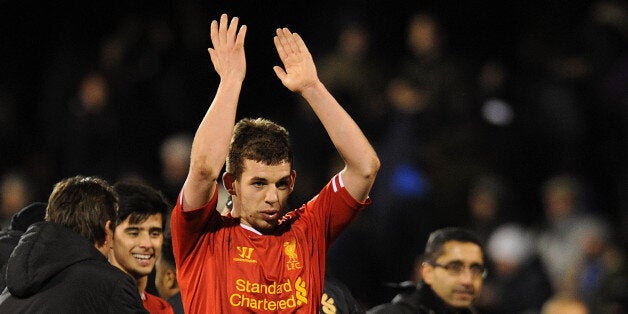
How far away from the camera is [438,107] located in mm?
9047

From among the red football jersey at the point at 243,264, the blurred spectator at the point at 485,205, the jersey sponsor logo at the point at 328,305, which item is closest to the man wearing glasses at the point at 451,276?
the jersey sponsor logo at the point at 328,305

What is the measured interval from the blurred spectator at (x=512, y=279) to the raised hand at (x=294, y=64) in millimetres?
4814

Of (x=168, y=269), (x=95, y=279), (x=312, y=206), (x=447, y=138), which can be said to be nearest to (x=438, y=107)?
(x=447, y=138)

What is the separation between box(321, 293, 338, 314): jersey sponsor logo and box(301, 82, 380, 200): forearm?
0.87 metres

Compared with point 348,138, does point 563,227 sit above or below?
above

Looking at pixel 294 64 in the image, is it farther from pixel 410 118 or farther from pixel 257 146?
pixel 410 118

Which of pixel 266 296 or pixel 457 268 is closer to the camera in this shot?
pixel 266 296

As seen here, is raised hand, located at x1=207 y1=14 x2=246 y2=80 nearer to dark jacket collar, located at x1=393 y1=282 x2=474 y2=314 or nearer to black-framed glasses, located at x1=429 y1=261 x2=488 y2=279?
dark jacket collar, located at x1=393 y1=282 x2=474 y2=314

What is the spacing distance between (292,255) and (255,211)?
235 mm

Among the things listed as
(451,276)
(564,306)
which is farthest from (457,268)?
(564,306)

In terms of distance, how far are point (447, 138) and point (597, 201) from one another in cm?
176

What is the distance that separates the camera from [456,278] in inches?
237

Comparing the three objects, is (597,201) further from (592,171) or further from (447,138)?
(447,138)

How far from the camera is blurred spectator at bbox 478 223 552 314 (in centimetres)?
859
